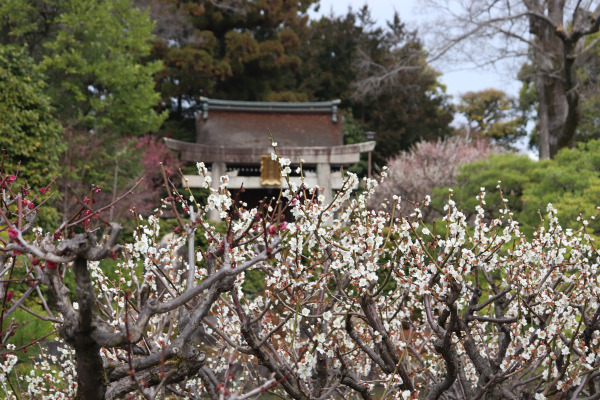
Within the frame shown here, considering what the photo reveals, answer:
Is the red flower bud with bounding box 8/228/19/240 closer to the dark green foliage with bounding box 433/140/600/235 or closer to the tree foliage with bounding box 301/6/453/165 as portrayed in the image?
the dark green foliage with bounding box 433/140/600/235

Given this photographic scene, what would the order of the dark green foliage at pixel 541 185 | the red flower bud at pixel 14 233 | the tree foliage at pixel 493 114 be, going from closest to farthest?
the red flower bud at pixel 14 233 → the dark green foliage at pixel 541 185 → the tree foliage at pixel 493 114

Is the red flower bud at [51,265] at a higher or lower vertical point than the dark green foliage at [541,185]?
higher

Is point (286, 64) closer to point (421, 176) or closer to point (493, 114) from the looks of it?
point (421, 176)

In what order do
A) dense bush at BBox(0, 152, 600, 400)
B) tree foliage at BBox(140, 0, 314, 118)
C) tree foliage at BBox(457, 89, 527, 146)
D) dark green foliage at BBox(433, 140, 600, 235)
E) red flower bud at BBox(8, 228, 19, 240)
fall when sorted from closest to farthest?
red flower bud at BBox(8, 228, 19, 240), dense bush at BBox(0, 152, 600, 400), dark green foliage at BBox(433, 140, 600, 235), tree foliage at BBox(140, 0, 314, 118), tree foliage at BBox(457, 89, 527, 146)

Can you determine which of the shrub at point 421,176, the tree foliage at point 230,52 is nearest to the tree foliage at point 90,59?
the tree foliage at point 230,52

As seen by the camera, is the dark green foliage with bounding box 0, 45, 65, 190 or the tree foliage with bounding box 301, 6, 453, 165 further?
the tree foliage with bounding box 301, 6, 453, 165

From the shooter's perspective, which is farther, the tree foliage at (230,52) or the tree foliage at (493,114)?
the tree foliage at (493,114)

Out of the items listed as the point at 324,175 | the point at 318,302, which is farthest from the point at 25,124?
the point at 324,175

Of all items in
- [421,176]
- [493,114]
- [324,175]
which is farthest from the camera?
[493,114]

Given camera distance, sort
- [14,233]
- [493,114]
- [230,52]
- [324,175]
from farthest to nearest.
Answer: [493,114], [230,52], [324,175], [14,233]

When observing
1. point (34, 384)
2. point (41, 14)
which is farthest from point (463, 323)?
point (41, 14)

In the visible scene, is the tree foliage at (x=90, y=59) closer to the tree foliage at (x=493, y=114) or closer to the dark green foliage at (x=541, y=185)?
the dark green foliage at (x=541, y=185)

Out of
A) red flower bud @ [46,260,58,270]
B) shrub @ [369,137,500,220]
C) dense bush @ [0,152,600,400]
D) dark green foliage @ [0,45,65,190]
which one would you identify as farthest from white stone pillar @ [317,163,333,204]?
red flower bud @ [46,260,58,270]

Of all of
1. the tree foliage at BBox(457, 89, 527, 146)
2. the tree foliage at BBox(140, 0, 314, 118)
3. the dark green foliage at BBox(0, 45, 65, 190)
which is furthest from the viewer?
the tree foliage at BBox(457, 89, 527, 146)
